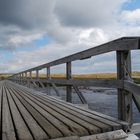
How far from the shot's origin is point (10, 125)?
278 centimetres

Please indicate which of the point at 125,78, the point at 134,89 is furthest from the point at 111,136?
the point at 125,78

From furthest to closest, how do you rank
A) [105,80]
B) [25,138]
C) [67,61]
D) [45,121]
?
[67,61]
[105,80]
[45,121]
[25,138]

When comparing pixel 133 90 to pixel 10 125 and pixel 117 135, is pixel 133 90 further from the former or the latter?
pixel 10 125

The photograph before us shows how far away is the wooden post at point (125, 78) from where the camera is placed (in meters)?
2.89

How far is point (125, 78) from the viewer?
2.91 metres

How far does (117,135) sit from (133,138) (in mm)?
183

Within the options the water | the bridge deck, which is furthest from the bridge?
the water

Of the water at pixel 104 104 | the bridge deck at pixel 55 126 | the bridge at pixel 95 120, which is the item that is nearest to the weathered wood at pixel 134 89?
the bridge at pixel 95 120

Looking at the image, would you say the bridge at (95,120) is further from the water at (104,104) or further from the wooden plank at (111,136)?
the water at (104,104)

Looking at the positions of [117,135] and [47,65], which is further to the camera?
[47,65]

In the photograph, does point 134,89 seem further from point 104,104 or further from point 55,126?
point 104,104

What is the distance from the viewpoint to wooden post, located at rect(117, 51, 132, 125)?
9.48ft

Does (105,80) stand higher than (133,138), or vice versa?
(105,80)

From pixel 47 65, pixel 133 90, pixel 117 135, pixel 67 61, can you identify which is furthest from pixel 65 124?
pixel 47 65
